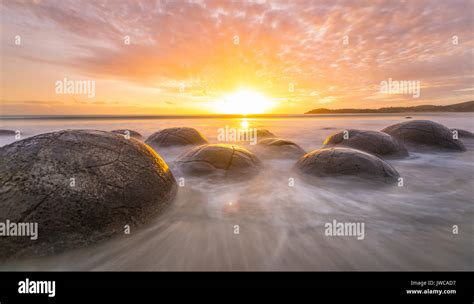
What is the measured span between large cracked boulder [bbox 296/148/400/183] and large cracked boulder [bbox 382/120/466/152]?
4.57 m

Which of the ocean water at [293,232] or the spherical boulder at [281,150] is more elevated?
the spherical boulder at [281,150]

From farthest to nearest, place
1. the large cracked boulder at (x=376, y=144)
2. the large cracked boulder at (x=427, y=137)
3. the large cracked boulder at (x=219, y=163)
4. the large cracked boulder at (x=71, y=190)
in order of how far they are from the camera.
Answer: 1. the large cracked boulder at (x=427, y=137)
2. the large cracked boulder at (x=376, y=144)
3. the large cracked boulder at (x=219, y=163)
4. the large cracked boulder at (x=71, y=190)

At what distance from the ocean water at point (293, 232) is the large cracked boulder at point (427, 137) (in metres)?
4.01

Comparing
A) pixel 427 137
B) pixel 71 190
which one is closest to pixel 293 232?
pixel 71 190

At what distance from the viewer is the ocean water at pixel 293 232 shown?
1.99 meters

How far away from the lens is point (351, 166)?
4.16 metres

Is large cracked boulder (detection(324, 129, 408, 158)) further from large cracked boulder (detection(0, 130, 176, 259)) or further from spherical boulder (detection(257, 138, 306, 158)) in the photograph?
large cracked boulder (detection(0, 130, 176, 259))

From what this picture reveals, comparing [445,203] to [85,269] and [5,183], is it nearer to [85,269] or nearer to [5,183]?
[85,269]

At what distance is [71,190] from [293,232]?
2571 mm

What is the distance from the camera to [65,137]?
2.49 metres

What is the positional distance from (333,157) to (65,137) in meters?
4.76

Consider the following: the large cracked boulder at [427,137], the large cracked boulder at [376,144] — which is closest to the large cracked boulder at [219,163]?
the large cracked boulder at [376,144]

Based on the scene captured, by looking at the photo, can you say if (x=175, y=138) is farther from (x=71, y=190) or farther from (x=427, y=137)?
(x=427, y=137)

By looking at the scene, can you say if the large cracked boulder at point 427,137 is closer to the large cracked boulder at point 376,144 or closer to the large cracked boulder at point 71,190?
the large cracked boulder at point 376,144
